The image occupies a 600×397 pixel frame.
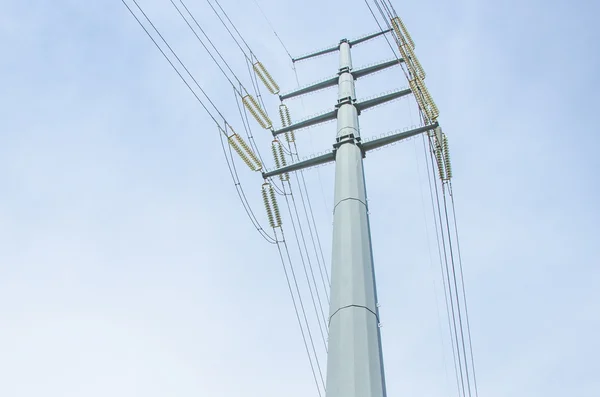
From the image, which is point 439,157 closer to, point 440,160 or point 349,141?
point 440,160

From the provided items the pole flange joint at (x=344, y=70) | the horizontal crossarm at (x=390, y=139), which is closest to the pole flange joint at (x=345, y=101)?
the horizontal crossarm at (x=390, y=139)

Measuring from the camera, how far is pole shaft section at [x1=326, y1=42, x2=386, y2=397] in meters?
5.93

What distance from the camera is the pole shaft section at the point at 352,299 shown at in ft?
19.5

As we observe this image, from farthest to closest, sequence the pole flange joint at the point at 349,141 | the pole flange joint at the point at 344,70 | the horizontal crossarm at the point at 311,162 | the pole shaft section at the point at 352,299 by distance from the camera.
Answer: the pole flange joint at the point at 344,70 → the horizontal crossarm at the point at 311,162 → the pole flange joint at the point at 349,141 → the pole shaft section at the point at 352,299

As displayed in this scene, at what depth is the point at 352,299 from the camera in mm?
6840

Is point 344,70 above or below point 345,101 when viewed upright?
above

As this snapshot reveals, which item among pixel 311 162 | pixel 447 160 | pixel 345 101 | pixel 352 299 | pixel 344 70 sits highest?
pixel 344 70

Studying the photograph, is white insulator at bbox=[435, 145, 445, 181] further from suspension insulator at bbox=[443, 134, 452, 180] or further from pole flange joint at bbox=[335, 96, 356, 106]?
pole flange joint at bbox=[335, 96, 356, 106]

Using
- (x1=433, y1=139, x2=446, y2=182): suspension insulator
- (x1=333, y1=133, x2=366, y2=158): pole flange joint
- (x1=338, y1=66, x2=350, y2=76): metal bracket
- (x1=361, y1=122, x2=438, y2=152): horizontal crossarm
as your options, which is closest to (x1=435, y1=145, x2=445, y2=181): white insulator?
(x1=433, y1=139, x2=446, y2=182): suspension insulator

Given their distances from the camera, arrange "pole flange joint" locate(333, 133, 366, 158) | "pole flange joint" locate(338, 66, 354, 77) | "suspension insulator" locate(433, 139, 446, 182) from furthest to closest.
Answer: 1. "pole flange joint" locate(338, 66, 354, 77)
2. "suspension insulator" locate(433, 139, 446, 182)
3. "pole flange joint" locate(333, 133, 366, 158)

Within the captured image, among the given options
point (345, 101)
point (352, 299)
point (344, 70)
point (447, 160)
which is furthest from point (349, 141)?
point (344, 70)

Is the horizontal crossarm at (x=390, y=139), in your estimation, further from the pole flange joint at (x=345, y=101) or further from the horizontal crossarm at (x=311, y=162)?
the pole flange joint at (x=345, y=101)

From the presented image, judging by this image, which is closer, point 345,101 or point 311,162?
point 311,162

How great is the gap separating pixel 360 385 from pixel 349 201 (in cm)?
375
